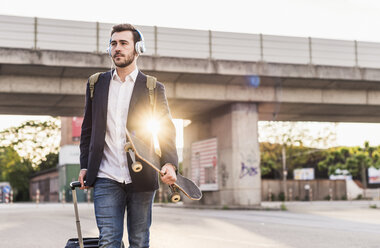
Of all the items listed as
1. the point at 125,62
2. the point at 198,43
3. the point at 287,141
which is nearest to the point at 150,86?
the point at 125,62

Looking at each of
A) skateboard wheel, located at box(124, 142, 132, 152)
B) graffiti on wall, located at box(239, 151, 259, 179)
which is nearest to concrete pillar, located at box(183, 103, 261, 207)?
graffiti on wall, located at box(239, 151, 259, 179)

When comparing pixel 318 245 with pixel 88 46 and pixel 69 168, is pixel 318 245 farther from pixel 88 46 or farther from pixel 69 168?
pixel 69 168

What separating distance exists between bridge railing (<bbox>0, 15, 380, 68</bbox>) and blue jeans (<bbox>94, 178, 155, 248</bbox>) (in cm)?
1658

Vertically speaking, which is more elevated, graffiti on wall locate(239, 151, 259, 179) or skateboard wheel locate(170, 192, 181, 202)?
graffiti on wall locate(239, 151, 259, 179)

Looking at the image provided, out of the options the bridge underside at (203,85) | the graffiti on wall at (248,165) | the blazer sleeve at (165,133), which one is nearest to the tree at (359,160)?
the bridge underside at (203,85)

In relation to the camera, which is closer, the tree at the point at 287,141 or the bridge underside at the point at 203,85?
the bridge underside at the point at 203,85

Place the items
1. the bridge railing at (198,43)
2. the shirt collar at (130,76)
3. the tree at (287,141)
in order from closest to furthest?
the shirt collar at (130,76)
the bridge railing at (198,43)
the tree at (287,141)

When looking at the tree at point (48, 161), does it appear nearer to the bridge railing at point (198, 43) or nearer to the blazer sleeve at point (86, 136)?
the bridge railing at point (198, 43)

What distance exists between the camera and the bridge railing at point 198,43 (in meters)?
19.0

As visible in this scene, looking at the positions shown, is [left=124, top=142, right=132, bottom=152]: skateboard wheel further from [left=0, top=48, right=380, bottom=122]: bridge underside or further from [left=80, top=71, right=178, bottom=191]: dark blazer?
[left=0, top=48, right=380, bottom=122]: bridge underside

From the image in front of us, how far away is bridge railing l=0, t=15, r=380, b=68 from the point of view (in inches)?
747

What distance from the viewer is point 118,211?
10.6 feet

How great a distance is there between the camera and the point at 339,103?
76.5 ft

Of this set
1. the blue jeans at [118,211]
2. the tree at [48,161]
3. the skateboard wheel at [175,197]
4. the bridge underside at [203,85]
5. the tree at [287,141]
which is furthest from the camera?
the tree at [48,161]
